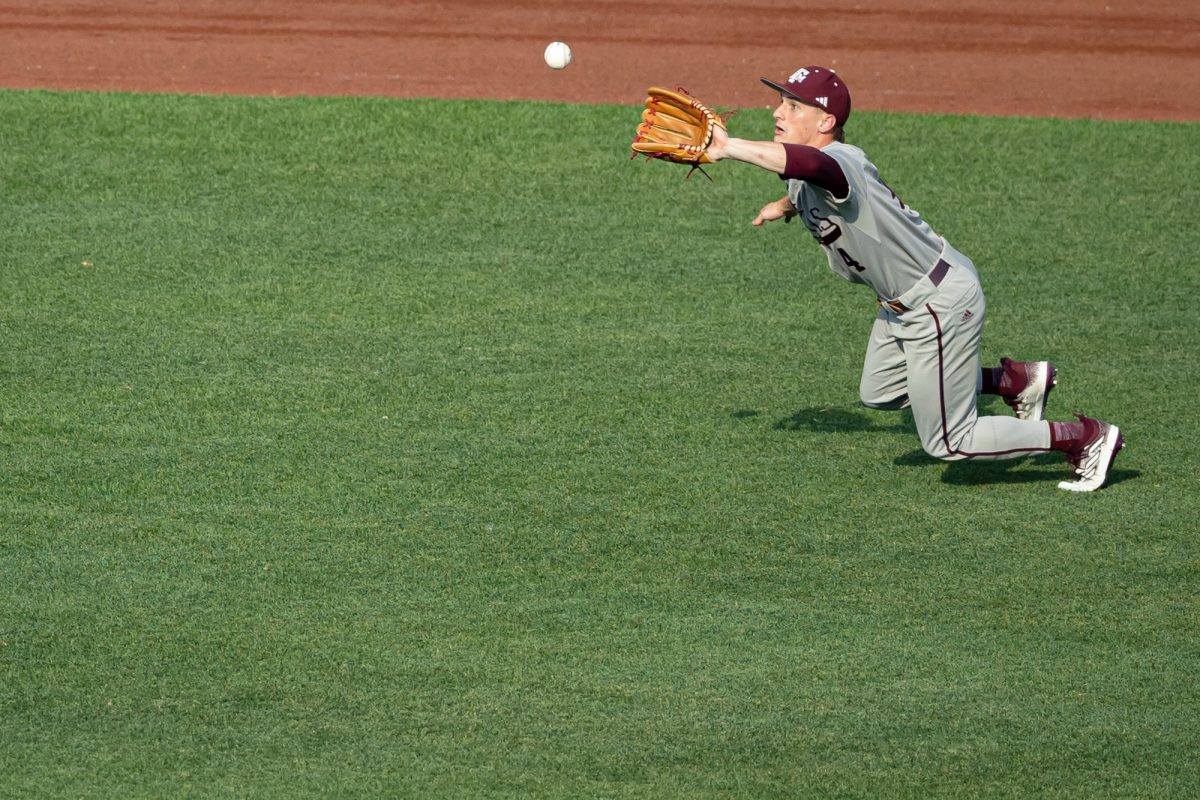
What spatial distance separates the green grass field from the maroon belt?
0.81 meters

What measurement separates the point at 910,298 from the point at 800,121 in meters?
0.81

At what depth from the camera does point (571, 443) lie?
7117 mm

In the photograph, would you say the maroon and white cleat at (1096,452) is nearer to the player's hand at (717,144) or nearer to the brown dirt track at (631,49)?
the player's hand at (717,144)

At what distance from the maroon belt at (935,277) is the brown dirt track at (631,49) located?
6.34m

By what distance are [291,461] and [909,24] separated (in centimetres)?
985

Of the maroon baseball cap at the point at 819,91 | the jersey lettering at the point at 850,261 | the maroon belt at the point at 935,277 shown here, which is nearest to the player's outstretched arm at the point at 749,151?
the maroon baseball cap at the point at 819,91

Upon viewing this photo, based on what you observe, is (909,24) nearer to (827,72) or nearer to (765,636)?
(827,72)

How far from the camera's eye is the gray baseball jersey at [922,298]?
616 centimetres

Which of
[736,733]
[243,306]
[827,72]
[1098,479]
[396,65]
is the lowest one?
[736,733]

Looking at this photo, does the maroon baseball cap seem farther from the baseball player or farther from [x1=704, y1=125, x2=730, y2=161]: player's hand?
[x1=704, y1=125, x2=730, y2=161]: player's hand

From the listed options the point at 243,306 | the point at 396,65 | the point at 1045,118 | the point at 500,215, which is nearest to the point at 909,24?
the point at 1045,118

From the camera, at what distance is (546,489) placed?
667 cm

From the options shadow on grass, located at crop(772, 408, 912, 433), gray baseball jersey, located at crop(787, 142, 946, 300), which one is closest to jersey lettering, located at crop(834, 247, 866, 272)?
gray baseball jersey, located at crop(787, 142, 946, 300)

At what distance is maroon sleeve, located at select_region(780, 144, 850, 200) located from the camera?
18.2ft
